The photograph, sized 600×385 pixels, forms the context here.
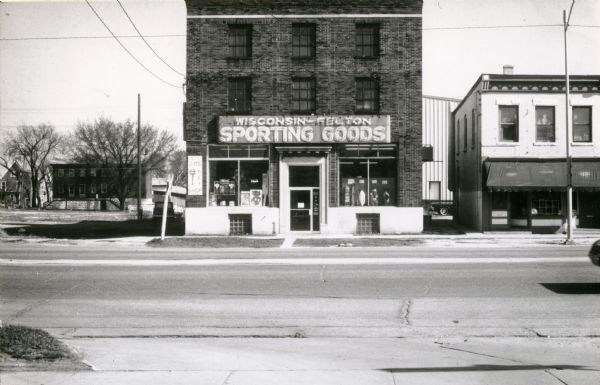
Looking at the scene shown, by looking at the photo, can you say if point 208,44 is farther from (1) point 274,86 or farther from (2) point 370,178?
(2) point 370,178

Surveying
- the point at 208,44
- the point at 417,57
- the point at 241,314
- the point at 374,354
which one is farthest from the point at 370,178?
the point at 374,354

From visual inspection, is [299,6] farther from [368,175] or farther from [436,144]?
[436,144]

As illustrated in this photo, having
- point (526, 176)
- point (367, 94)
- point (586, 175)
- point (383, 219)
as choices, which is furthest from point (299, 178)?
point (586, 175)

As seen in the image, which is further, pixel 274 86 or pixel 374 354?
pixel 274 86

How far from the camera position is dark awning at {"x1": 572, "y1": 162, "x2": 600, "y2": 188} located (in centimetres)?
2712

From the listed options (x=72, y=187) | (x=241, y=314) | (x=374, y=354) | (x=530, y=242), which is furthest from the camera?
(x=72, y=187)

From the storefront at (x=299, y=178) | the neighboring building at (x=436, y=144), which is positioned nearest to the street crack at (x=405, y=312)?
the storefront at (x=299, y=178)

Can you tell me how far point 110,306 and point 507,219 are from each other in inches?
870

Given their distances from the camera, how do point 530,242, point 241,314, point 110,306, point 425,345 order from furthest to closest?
point 530,242, point 110,306, point 241,314, point 425,345

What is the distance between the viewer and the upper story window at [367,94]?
1106 inches

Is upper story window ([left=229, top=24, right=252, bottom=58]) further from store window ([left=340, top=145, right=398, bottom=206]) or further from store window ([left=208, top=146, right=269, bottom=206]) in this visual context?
store window ([left=340, top=145, right=398, bottom=206])

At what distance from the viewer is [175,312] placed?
9.91 metres

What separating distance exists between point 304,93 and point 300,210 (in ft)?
18.4

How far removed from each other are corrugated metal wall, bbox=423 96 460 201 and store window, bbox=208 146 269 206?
23845 mm
